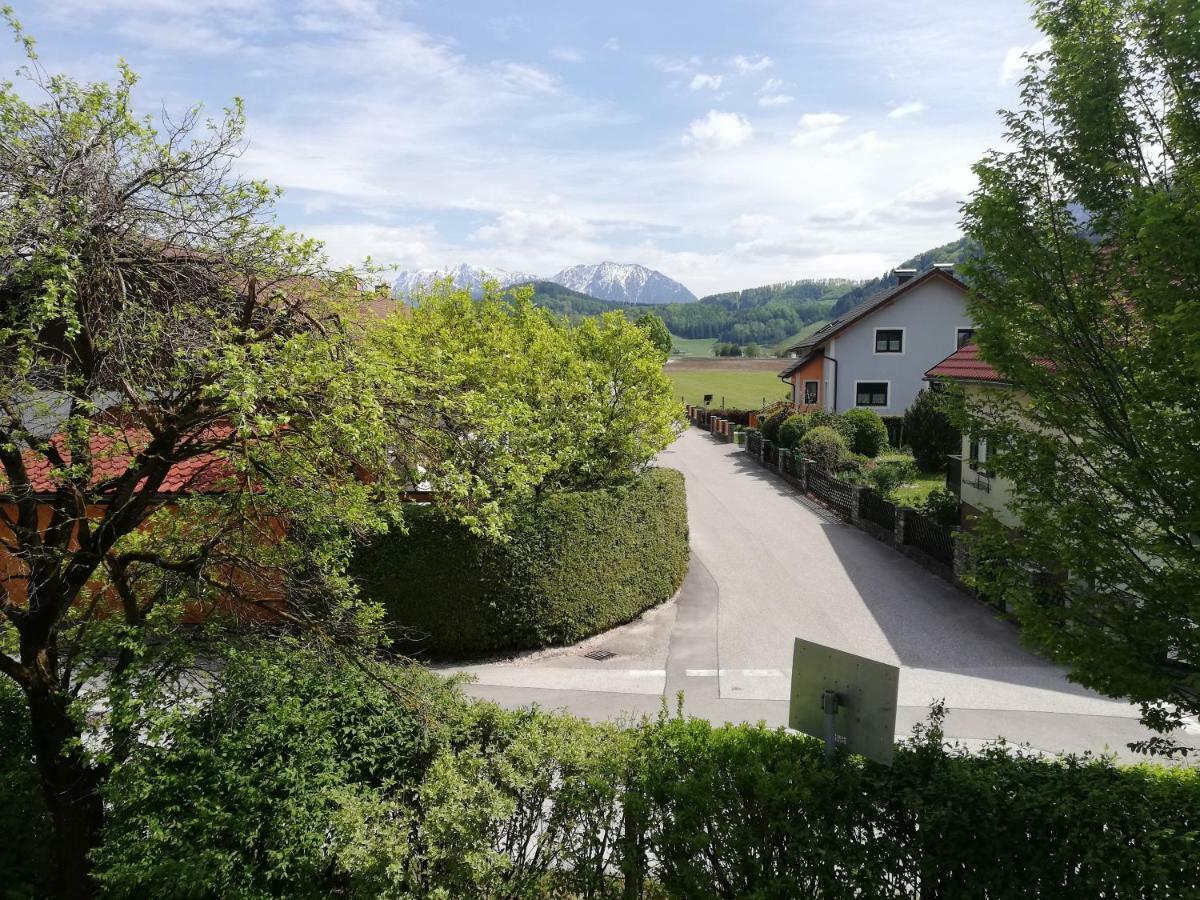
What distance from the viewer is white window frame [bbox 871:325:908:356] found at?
38406 millimetres

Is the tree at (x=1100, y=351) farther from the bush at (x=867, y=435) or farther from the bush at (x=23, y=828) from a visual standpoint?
the bush at (x=867, y=435)

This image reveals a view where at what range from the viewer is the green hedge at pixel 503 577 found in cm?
1330

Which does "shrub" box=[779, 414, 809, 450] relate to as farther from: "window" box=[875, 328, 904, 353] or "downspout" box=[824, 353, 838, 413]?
"window" box=[875, 328, 904, 353]

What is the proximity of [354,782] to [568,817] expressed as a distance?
173 centimetres

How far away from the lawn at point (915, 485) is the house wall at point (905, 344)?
6854mm

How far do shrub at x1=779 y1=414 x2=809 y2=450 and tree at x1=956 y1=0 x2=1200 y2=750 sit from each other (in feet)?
84.5

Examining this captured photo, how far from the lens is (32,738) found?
6641 mm

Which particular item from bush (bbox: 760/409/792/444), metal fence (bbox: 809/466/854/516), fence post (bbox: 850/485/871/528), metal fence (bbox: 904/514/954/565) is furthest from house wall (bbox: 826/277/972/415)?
metal fence (bbox: 904/514/954/565)

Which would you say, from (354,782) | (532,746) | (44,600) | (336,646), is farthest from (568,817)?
(44,600)

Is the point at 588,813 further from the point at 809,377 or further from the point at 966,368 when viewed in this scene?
the point at 809,377

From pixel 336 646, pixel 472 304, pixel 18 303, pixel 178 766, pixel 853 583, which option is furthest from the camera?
pixel 472 304

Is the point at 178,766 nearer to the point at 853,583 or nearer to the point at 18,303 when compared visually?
the point at 18,303

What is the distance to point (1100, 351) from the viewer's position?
5934 millimetres

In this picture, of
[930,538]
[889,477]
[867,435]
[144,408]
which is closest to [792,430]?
[867,435]
